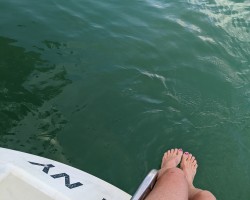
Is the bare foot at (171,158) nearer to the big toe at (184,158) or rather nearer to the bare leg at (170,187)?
the big toe at (184,158)

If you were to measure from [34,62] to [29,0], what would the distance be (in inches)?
76.3

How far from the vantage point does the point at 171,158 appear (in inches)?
165

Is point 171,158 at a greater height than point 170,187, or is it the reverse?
point 170,187

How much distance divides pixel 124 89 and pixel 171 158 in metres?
1.37

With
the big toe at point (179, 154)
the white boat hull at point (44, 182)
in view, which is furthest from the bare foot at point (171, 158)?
the white boat hull at point (44, 182)

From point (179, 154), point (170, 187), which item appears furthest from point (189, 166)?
point (170, 187)

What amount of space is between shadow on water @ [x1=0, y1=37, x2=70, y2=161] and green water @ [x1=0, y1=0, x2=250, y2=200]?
12mm

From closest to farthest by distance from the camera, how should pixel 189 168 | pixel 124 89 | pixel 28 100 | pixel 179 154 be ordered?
1. pixel 189 168
2. pixel 179 154
3. pixel 28 100
4. pixel 124 89

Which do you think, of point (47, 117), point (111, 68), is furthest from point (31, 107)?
point (111, 68)

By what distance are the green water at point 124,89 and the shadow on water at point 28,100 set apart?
0.01 meters

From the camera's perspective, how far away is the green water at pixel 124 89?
14.3 feet

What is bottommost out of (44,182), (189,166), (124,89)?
(189,166)

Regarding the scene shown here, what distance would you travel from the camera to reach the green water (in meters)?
4.34

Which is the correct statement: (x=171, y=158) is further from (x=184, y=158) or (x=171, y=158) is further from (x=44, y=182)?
(x=44, y=182)
